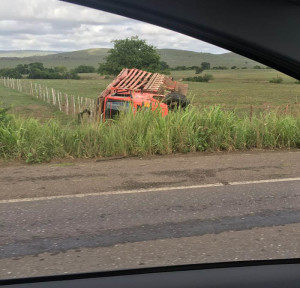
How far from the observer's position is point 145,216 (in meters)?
4.27

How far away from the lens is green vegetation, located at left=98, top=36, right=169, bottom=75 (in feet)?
91.4

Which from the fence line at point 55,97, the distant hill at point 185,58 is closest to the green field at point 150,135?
the distant hill at point 185,58

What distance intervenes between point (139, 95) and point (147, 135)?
2.62m

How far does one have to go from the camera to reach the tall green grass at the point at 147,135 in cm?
782

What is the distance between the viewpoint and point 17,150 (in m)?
7.61

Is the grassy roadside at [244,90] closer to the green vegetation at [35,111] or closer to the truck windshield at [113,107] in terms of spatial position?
the truck windshield at [113,107]

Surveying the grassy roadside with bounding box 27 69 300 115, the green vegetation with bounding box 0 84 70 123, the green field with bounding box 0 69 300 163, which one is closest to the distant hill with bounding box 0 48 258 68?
the grassy roadside with bounding box 27 69 300 115

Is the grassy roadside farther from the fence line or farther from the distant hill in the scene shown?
the fence line

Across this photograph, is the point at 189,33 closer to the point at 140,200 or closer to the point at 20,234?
the point at 20,234

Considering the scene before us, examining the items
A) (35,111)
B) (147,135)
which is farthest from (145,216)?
(35,111)

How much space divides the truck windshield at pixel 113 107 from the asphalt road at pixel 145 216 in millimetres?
3052

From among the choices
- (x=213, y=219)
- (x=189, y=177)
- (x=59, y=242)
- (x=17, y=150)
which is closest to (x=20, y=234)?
(x=59, y=242)

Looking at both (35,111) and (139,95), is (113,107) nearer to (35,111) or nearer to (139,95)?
(139,95)

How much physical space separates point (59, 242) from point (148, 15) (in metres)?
2.79
